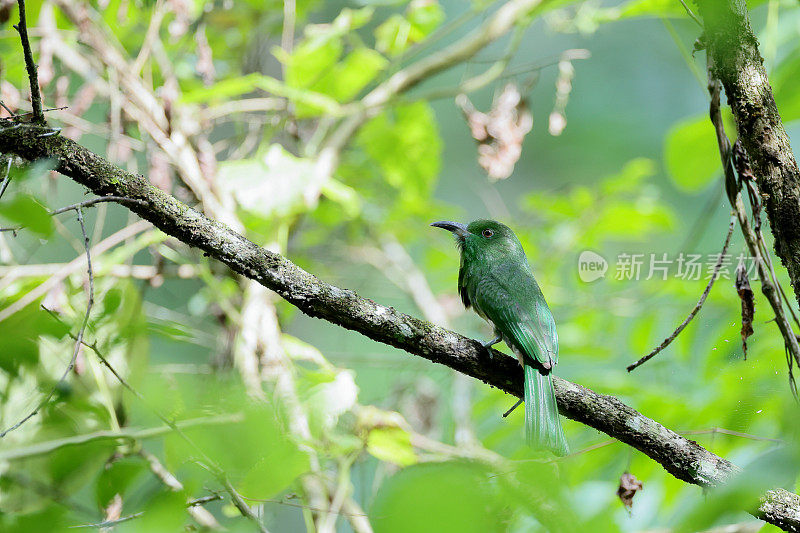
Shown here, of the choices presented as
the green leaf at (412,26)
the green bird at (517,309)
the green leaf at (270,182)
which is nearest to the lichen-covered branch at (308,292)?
the green bird at (517,309)

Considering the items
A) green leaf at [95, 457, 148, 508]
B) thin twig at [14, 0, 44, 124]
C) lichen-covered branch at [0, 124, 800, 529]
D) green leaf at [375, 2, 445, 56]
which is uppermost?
green leaf at [375, 2, 445, 56]

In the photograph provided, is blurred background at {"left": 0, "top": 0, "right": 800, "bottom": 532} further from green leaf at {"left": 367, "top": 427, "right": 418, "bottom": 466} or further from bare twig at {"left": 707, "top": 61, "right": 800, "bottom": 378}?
bare twig at {"left": 707, "top": 61, "right": 800, "bottom": 378}

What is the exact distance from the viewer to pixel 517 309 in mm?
2041

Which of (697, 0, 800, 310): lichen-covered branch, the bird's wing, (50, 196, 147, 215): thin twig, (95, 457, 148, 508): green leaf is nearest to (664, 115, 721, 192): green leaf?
the bird's wing

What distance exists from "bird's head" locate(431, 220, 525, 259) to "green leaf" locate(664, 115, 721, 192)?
31.0 inches

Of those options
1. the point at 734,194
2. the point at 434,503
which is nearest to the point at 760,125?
the point at 734,194

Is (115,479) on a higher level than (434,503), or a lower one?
lower

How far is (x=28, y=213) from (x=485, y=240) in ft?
6.00

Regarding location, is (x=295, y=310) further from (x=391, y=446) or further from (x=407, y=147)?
(x=391, y=446)

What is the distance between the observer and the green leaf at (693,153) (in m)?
2.54

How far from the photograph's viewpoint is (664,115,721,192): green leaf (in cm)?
254

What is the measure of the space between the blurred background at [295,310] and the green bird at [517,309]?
0.54ft

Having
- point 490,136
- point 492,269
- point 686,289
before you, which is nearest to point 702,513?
point 492,269

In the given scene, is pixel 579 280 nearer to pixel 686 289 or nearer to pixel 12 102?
pixel 686 289
